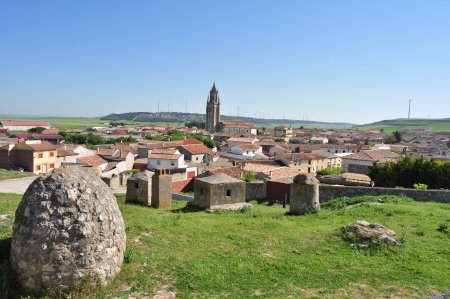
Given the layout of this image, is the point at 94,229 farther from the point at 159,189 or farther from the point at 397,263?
the point at 159,189

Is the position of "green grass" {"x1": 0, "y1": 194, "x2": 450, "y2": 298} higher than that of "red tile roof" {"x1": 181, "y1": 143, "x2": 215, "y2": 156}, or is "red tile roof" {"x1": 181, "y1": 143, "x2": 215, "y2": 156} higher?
"green grass" {"x1": 0, "y1": 194, "x2": 450, "y2": 298}

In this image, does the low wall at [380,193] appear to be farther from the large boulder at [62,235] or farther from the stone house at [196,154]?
the stone house at [196,154]

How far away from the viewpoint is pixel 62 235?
930 cm

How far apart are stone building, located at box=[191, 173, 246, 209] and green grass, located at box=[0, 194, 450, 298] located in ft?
12.0

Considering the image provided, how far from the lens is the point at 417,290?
10.2 m

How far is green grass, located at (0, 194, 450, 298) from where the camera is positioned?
9.86 meters

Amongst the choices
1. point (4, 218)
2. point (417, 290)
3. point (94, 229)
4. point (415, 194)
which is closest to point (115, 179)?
point (4, 218)

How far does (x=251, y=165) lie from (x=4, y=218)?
34.0 meters

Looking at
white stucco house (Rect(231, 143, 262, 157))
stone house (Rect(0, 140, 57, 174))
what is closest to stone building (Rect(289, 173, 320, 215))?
stone house (Rect(0, 140, 57, 174))

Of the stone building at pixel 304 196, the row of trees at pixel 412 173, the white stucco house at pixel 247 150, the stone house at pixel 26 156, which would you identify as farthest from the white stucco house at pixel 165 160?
the stone building at pixel 304 196

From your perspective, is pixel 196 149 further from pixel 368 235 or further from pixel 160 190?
pixel 368 235

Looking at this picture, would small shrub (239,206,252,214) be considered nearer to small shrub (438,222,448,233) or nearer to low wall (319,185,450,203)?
low wall (319,185,450,203)

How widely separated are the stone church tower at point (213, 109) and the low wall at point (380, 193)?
11477 centimetres

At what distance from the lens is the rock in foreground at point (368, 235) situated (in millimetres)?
12984
